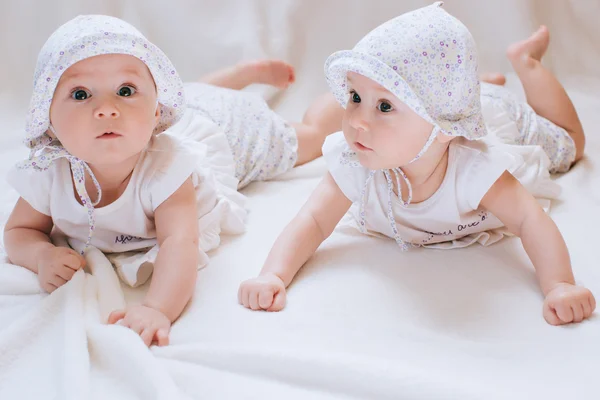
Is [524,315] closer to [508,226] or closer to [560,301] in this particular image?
[560,301]

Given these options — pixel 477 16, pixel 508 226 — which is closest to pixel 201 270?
pixel 508 226

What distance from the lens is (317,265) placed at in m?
1.32

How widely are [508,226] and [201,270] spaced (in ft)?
1.76

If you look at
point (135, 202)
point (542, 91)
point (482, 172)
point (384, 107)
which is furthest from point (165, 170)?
point (542, 91)

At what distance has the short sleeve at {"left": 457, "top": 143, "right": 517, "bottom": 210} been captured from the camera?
124cm

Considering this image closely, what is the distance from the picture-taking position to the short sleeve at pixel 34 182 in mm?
1271

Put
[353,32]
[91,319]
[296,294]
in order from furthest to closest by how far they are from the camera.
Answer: [353,32], [296,294], [91,319]

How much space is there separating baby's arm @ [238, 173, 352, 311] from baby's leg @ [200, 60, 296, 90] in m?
0.62

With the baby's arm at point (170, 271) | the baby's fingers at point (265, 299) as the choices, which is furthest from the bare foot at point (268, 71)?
the baby's fingers at point (265, 299)

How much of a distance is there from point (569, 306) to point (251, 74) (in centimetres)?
105

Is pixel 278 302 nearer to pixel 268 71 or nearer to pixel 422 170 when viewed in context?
pixel 422 170

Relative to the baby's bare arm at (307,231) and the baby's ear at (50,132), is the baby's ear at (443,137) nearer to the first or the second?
the baby's bare arm at (307,231)

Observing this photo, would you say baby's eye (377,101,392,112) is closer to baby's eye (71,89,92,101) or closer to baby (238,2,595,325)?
baby (238,2,595,325)

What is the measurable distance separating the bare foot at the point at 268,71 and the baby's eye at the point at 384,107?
787 mm
